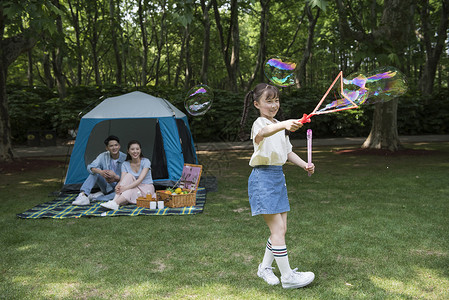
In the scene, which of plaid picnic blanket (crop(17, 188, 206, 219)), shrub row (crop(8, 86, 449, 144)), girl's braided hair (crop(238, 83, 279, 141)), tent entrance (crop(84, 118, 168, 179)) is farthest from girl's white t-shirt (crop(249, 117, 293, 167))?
shrub row (crop(8, 86, 449, 144))

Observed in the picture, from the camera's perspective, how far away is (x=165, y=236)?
4.69 m

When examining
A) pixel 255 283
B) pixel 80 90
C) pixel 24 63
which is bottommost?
pixel 255 283

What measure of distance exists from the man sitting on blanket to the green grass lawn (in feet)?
2.60

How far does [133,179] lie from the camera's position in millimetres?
6559

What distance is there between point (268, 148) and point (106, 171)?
4.31m

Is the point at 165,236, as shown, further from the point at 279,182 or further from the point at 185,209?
the point at 279,182

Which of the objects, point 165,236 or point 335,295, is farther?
point 165,236

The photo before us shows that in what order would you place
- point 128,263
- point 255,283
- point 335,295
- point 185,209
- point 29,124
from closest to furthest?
point 335,295 < point 255,283 < point 128,263 < point 185,209 < point 29,124

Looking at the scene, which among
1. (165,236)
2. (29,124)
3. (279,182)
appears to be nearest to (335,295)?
(279,182)

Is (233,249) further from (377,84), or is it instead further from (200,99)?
(200,99)

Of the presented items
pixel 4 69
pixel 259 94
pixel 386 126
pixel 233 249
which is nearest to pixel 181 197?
pixel 233 249

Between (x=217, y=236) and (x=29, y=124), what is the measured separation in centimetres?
1454

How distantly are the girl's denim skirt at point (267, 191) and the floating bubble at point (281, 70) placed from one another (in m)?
1.29

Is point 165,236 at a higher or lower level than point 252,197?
lower
